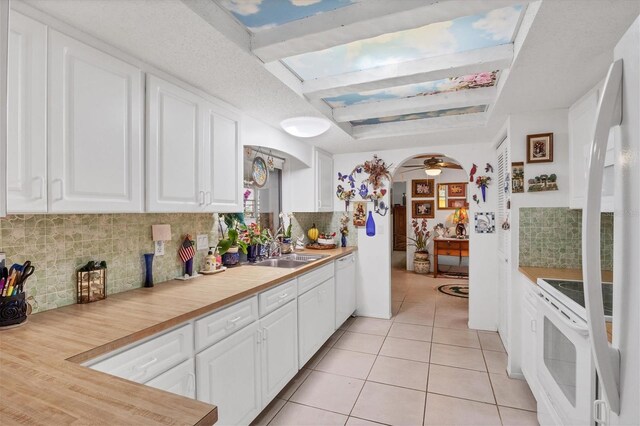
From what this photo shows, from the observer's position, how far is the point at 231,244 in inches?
99.3

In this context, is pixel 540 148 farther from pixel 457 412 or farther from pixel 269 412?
pixel 269 412

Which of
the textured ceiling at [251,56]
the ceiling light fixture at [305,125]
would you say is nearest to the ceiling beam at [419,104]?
the textured ceiling at [251,56]

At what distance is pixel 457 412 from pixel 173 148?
2.44 m

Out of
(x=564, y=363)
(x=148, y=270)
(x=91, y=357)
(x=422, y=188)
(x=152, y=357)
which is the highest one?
(x=422, y=188)

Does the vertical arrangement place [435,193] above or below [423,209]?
above

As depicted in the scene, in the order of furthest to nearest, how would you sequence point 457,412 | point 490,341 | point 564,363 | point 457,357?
point 490,341 < point 457,357 < point 457,412 < point 564,363

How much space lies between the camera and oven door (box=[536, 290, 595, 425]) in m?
1.29

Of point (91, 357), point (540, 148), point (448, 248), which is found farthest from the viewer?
point (448, 248)

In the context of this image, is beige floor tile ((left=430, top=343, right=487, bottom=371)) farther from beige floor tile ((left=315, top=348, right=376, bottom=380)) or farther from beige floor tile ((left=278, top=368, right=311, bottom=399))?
beige floor tile ((left=278, top=368, right=311, bottom=399))

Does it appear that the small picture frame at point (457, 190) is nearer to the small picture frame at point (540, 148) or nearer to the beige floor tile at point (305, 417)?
the small picture frame at point (540, 148)

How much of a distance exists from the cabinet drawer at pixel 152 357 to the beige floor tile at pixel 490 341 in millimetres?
2818

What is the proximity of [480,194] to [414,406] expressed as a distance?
2272mm

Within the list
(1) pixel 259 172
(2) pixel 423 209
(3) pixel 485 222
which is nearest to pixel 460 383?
(3) pixel 485 222

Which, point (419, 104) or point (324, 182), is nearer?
point (419, 104)
